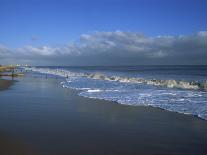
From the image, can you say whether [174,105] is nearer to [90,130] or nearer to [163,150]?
[90,130]

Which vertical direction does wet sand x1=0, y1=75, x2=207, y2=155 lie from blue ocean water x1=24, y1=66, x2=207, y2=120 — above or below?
below

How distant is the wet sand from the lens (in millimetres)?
8750

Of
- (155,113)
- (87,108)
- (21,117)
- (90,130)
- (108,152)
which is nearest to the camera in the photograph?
(108,152)

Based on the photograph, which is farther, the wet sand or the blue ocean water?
the blue ocean water

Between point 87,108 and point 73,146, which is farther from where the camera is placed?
point 87,108

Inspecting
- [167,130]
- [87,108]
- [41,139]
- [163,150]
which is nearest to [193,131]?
[167,130]

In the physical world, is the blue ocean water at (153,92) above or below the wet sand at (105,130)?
above

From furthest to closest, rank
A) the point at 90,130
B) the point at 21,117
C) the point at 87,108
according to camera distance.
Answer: the point at 87,108
the point at 21,117
the point at 90,130

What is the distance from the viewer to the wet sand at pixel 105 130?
344 inches

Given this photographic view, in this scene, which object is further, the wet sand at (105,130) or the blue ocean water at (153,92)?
the blue ocean water at (153,92)

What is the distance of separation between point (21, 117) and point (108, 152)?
19.8 feet

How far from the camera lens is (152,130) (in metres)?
11.1

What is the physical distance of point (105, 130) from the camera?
11.0 metres

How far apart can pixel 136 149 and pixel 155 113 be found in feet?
20.4
